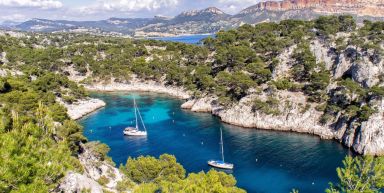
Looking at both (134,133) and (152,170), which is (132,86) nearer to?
(134,133)

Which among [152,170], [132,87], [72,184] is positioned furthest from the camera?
[132,87]

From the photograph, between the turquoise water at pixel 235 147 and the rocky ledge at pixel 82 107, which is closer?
the turquoise water at pixel 235 147

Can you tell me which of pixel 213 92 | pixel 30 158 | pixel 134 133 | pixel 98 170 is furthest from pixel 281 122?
pixel 30 158

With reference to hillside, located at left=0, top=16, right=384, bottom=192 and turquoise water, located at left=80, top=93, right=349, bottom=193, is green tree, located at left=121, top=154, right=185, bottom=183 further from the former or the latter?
turquoise water, located at left=80, top=93, right=349, bottom=193

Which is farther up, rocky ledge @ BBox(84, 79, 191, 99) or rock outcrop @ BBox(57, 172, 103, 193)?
rock outcrop @ BBox(57, 172, 103, 193)

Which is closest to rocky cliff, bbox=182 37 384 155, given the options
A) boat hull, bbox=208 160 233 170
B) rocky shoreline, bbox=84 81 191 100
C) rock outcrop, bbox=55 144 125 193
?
boat hull, bbox=208 160 233 170

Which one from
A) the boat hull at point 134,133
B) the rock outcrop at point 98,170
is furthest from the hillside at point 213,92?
the boat hull at point 134,133

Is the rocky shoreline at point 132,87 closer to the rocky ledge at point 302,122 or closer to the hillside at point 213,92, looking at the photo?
the hillside at point 213,92

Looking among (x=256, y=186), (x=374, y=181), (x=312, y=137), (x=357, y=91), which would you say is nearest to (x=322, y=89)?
(x=357, y=91)
